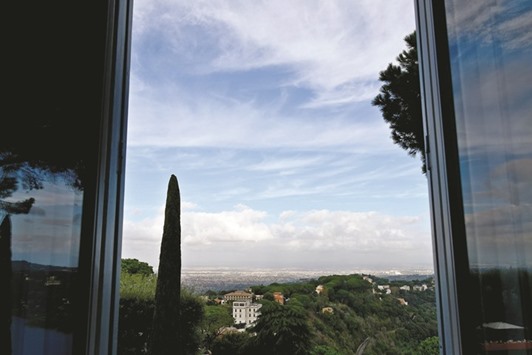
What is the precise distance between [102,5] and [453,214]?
4.50ft

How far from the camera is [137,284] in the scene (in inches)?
173

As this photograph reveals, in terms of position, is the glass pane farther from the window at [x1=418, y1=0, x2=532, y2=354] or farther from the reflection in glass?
the reflection in glass

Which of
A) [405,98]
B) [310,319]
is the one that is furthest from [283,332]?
[405,98]

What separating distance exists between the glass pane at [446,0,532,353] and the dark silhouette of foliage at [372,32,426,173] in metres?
2.14

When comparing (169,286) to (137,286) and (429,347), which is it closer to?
(137,286)

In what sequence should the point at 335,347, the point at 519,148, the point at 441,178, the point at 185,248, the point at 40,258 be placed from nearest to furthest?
the point at 519,148 < the point at 40,258 < the point at 441,178 < the point at 335,347 < the point at 185,248

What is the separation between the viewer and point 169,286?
4.29 meters

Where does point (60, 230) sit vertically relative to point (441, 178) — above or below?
below

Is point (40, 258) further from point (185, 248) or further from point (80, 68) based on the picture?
point (185, 248)

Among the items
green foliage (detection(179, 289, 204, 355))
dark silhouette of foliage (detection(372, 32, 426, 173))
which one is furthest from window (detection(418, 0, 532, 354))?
green foliage (detection(179, 289, 204, 355))

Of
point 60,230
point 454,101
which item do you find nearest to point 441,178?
point 454,101

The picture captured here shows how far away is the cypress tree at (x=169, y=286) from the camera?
412 centimetres

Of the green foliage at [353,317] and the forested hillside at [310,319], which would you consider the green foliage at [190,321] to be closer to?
the forested hillside at [310,319]

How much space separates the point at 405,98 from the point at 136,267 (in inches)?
129
